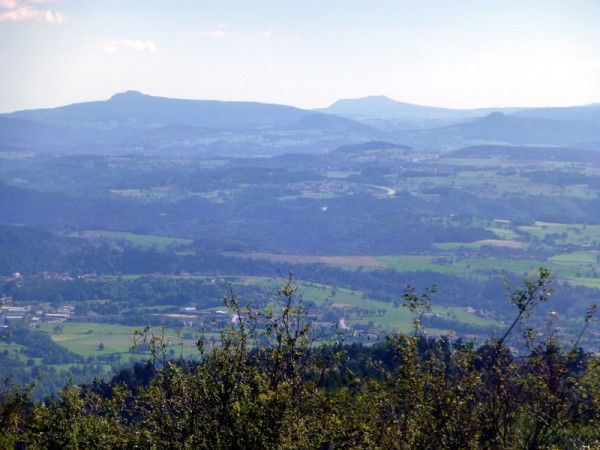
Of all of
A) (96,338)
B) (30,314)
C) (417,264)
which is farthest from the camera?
(417,264)

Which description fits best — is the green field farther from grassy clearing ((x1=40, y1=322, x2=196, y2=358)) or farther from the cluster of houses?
grassy clearing ((x1=40, y1=322, x2=196, y2=358))

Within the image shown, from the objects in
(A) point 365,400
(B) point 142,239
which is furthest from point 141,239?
(A) point 365,400

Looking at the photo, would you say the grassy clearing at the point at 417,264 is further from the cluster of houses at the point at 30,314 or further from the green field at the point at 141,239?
the cluster of houses at the point at 30,314

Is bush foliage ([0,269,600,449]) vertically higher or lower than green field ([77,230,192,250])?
higher

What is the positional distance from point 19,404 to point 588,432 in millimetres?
10743

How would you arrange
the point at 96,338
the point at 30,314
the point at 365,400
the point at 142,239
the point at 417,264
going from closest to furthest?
1. the point at 365,400
2. the point at 96,338
3. the point at 30,314
4. the point at 417,264
5. the point at 142,239

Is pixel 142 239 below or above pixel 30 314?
above

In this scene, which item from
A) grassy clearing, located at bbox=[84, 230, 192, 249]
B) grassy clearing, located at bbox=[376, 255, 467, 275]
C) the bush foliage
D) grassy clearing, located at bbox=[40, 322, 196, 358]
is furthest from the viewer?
grassy clearing, located at bbox=[84, 230, 192, 249]

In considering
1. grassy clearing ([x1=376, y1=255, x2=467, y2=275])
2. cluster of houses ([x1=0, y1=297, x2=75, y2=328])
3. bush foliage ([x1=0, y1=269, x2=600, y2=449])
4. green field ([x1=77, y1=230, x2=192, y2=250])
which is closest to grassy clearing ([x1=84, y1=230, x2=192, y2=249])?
green field ([x1=77, y1=230, x2=192, y2=250])

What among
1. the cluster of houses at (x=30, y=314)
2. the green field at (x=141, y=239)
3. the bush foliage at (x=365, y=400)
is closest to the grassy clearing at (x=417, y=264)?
the green field at (x=141, y=239)

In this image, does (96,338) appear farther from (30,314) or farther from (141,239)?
(141,239)

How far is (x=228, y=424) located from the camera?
1352cm

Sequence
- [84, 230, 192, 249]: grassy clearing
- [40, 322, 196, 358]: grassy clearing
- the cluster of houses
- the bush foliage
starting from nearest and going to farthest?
the bush foliage, [40, 322, 196, 358]: grassy clearing, the cluster of houses, [84, 230, 192, 249]: grassy clearing

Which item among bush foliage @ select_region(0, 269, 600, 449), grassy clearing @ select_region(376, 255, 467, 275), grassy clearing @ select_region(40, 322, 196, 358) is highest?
bush foliage @ select_region(0, 269, 600, 449)
